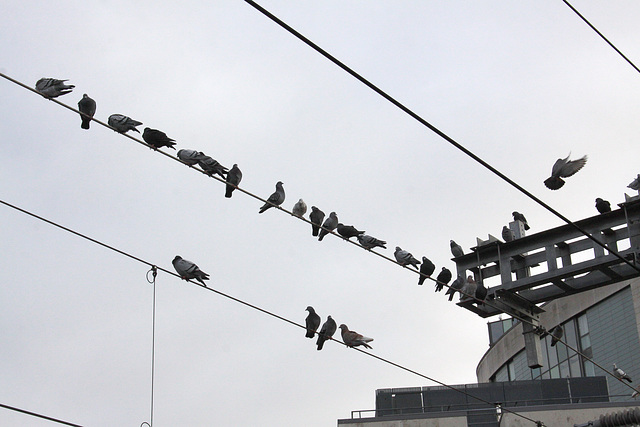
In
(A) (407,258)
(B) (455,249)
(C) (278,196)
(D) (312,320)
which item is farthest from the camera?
(B) (455,249)

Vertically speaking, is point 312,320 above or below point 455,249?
below

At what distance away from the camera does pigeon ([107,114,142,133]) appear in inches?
591

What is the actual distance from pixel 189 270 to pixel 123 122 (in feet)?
8.53

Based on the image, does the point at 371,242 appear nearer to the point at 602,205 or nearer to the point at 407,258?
the point at 407,258

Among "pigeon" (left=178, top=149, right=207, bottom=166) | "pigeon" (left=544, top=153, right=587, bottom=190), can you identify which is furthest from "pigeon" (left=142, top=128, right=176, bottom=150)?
"pigeon" (left=544, top=153, right=587, bottom=190)

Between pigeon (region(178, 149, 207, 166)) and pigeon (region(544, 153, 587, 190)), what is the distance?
19.8ft

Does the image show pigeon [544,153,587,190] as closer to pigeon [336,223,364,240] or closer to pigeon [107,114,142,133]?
pigeon [336,223,364,240]

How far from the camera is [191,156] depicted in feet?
52.3

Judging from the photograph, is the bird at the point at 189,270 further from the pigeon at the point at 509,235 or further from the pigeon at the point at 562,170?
the pigeon at the point at 562,170

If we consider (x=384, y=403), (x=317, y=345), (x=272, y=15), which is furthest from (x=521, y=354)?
(x=272, y=15)

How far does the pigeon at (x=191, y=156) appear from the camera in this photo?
15.7 meters

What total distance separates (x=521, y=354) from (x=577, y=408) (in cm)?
712

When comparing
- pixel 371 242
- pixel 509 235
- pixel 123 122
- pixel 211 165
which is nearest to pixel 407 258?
pixel 371 242

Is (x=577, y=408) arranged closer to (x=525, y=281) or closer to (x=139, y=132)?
(x=525, y=281)
